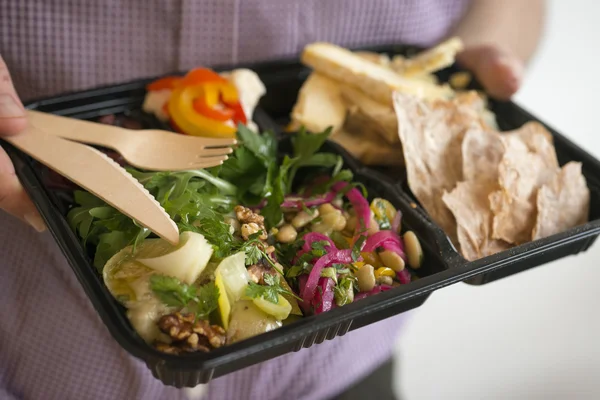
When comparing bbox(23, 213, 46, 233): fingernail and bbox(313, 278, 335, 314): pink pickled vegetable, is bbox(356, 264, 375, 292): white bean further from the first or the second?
bbox(23, 213, 46, 233): fingernail

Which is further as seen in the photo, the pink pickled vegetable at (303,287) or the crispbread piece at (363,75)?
the crispbread piece at (363,75)

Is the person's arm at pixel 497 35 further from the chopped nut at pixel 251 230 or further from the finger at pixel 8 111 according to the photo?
the finger at pixel 8 111

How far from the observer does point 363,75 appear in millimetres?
1611

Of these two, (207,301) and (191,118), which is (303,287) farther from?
(191,118)

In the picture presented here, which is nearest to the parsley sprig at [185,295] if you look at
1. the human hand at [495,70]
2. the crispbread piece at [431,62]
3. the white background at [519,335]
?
the crispbread piece at [431,62]

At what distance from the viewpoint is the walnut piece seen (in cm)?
98

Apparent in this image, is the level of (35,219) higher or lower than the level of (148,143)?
lower

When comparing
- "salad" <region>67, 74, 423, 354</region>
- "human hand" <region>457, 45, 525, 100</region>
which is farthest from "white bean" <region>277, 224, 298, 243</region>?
"human hand" <region>457, 45, 525, 100</region>

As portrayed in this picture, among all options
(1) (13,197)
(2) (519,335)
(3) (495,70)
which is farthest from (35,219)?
(2) (519,335)

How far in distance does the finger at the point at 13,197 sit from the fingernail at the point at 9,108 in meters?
0.08

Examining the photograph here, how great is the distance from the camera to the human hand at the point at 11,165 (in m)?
1.25

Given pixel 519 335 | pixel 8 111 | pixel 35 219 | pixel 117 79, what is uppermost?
pixel 8 111

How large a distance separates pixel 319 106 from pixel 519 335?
61.5 inches

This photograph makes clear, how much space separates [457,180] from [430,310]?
1.27m
